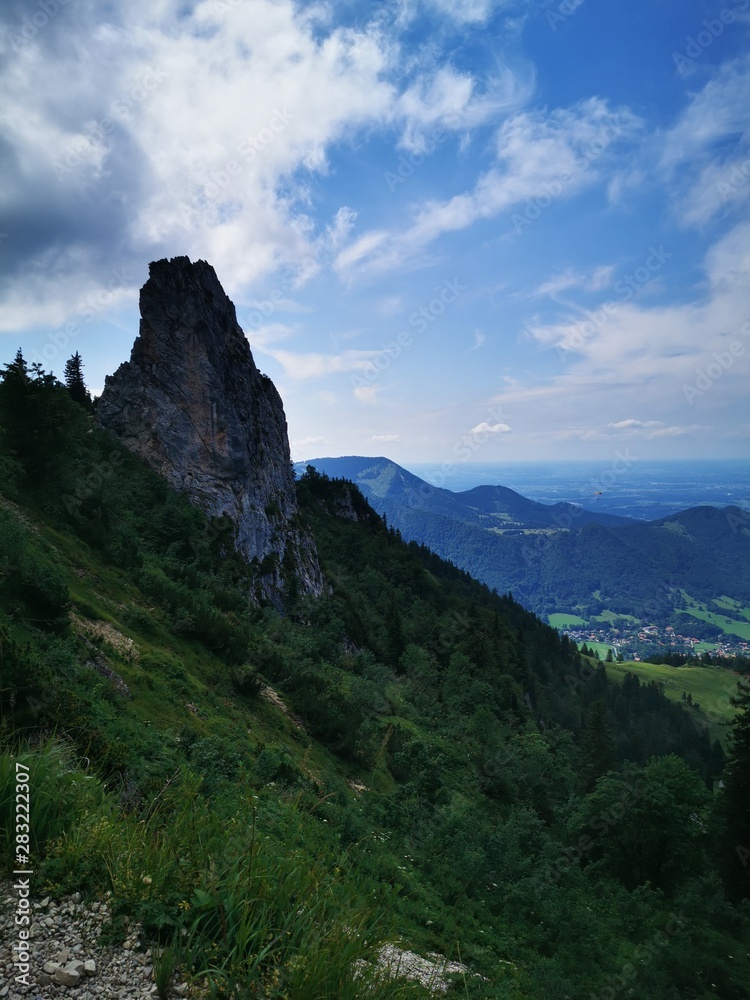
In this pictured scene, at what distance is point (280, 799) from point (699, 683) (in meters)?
161

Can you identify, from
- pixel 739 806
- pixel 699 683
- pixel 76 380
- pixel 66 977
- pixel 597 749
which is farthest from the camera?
pixel 699 683

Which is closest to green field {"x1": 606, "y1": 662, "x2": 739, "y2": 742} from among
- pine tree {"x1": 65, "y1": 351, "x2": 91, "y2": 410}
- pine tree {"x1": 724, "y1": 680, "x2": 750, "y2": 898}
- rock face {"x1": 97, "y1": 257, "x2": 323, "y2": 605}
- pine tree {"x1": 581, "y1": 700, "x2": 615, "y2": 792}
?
pine tree {"x1": 581, "y1": 700, "x2": 615, "y2": 792}

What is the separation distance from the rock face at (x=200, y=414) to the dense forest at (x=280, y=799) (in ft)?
15.9

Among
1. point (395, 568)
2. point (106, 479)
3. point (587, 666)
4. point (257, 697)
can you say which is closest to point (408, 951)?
point (257, 697)

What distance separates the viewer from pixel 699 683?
133000mm

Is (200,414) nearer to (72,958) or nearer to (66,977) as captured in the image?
(72,958)

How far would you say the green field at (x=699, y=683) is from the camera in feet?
371

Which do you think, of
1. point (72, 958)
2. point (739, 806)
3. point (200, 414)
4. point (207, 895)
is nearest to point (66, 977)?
point (72, 958)

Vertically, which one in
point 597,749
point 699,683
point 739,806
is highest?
point 739,806

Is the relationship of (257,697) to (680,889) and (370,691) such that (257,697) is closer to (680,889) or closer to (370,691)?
(370,691)

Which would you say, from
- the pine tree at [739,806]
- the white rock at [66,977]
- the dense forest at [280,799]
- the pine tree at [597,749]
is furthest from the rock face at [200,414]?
the white rock at [66,977]

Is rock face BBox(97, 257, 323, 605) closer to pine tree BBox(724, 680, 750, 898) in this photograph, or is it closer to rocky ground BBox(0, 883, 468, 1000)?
pine tree BBox(724, 680, 750, 898)

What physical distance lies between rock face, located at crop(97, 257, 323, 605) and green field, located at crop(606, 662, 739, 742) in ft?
361

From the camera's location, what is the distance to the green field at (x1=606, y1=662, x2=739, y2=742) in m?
113
